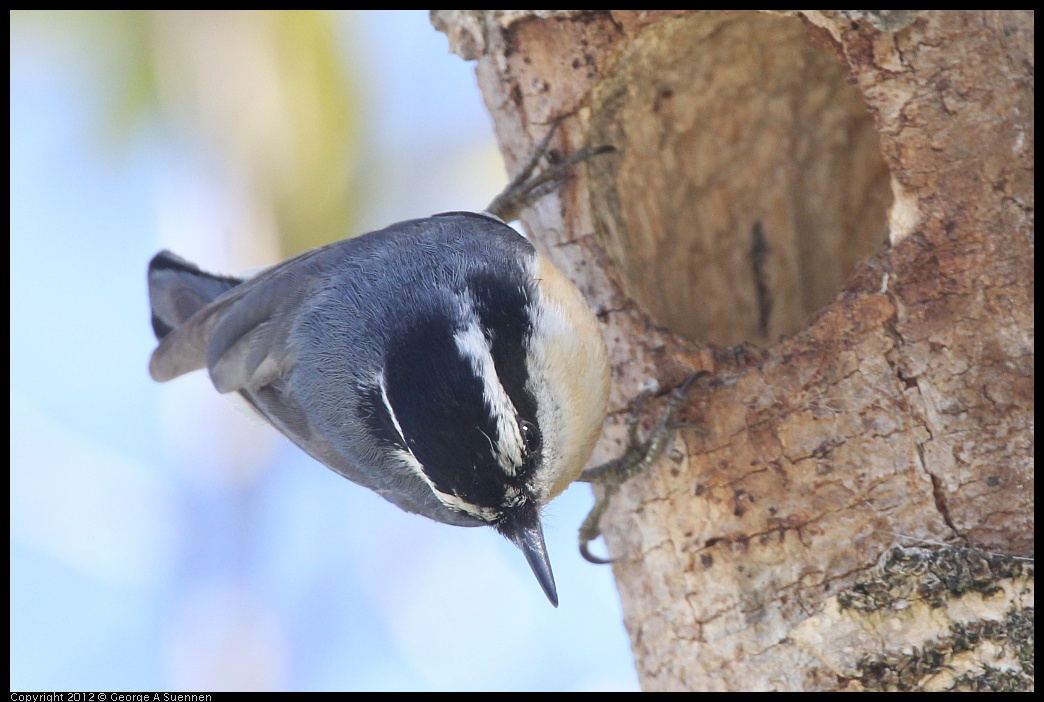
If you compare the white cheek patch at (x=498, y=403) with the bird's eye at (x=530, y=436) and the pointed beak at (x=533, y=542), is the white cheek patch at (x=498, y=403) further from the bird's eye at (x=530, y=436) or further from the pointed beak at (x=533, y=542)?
the pointed beak at (x=533, y=542)

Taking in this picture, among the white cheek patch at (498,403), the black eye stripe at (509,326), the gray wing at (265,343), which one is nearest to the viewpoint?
the white cheek patch at (498,403)

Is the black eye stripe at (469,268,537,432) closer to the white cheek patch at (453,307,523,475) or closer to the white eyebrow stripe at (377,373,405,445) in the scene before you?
the white cheek patch at (453,307,523,475)

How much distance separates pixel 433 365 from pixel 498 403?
171 millimetres

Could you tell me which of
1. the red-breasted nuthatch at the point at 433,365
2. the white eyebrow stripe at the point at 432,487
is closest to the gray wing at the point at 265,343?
the red-breasted nuthatch at the point at 433,365

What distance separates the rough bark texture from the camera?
2023mm

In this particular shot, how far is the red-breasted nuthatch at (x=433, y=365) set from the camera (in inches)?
79.5

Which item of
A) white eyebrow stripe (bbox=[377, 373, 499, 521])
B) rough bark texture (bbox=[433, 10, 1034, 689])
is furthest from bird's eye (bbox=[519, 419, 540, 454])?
rough bark texture (bbox=[433, 10, 1034, 689])

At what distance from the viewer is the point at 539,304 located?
226 cm

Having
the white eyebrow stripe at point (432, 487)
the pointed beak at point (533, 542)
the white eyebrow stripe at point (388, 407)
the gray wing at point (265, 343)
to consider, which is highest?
the gray wing at point (265, 343)

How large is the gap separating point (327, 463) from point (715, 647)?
1032 mm

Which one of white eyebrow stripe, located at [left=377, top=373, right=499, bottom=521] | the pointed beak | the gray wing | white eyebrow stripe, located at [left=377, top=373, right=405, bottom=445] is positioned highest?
the gray wing

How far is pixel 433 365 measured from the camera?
6.79ft

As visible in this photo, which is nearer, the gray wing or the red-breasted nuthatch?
the red-breasted nuthatch

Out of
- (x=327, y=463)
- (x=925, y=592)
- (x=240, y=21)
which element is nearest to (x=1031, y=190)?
(x=925, y=592)
